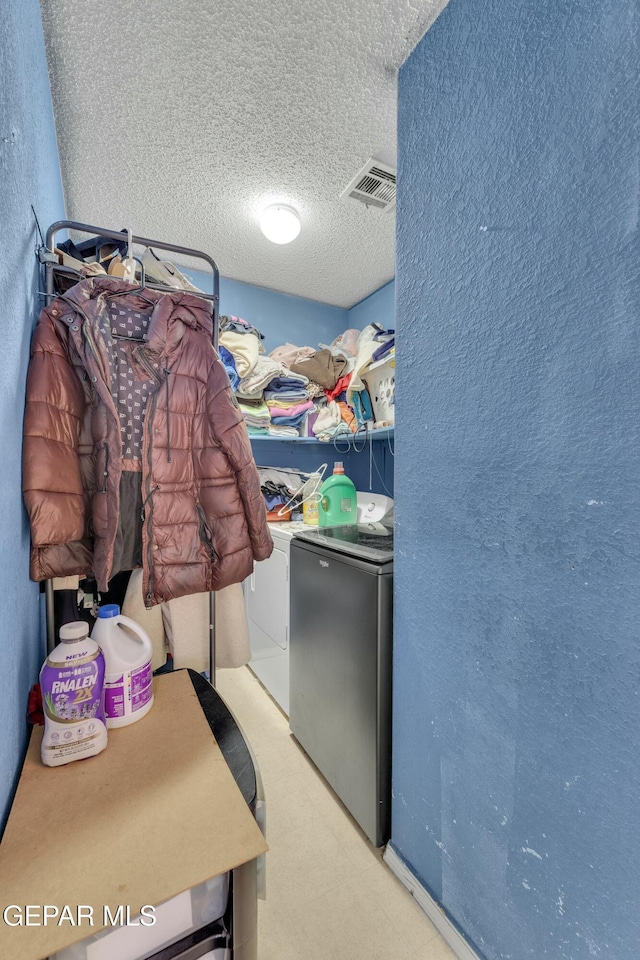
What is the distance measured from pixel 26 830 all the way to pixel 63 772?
13 centimetres

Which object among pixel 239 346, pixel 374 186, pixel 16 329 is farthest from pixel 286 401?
pixel 16 329

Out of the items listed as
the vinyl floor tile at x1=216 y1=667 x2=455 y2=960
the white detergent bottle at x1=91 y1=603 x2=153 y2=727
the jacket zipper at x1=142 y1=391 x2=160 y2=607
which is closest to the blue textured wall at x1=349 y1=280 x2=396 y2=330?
the jacket zipper at x1=142 y1=391 x2=160 y2=607

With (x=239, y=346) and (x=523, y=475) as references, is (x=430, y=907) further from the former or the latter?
(x=239, y=346)

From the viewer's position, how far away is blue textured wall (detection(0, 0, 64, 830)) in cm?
69

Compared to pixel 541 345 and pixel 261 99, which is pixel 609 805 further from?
pixel 261 99

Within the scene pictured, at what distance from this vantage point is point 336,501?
2186mm

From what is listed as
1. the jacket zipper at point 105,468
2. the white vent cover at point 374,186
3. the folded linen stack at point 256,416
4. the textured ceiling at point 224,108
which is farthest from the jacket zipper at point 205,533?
the white vent cover at point 374,186

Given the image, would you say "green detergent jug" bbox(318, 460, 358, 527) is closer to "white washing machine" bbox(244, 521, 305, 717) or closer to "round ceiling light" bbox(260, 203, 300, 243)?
"white washing machine" bbox(244, 521, 305, 717)

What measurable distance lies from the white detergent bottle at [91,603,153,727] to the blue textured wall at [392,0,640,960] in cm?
71

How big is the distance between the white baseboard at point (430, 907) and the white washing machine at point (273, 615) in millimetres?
827

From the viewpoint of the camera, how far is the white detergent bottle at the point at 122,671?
0.88 m

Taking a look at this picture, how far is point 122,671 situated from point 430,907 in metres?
1.08

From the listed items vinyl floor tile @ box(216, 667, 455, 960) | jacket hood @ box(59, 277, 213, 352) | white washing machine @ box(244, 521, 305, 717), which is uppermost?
jacket hood @ box(59, 277, 213, 352)

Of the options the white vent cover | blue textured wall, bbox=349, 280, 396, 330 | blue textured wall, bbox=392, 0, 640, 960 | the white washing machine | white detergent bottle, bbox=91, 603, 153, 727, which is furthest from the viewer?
blue textured wall, bbox=349, 280, 396, 330
